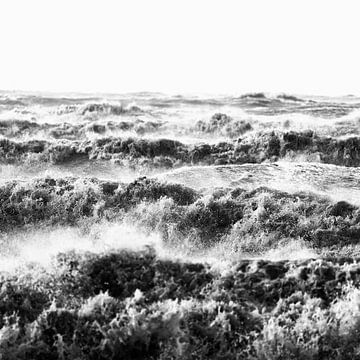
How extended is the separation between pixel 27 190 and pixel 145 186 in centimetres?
327

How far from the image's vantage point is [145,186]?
15.3 m

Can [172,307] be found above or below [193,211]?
below

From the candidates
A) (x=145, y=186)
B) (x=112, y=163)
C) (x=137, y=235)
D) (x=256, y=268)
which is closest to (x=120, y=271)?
(x=137, y=235)

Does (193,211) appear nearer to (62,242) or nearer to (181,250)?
(181,250)

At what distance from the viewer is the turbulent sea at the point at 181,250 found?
8.59 meters

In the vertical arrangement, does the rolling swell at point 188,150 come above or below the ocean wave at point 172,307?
above

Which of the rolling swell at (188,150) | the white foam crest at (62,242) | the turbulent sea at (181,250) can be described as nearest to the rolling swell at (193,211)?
the turbulent sea at (181,250)

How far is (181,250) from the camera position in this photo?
40.9 feet

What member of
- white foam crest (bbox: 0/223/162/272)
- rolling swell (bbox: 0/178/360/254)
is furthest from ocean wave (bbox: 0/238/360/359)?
rolling swell (bbox: 0/178/360/254)

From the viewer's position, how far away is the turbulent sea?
338 inches

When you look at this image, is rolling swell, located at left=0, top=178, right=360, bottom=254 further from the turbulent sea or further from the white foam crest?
the white foam crest

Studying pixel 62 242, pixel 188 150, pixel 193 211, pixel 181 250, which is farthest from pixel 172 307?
pixel 188 150

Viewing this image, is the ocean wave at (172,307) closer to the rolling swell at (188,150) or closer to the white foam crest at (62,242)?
the white foam crest at (62,242)

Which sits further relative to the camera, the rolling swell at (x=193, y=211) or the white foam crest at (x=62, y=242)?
the rolling swell at (x=193, y=211)
